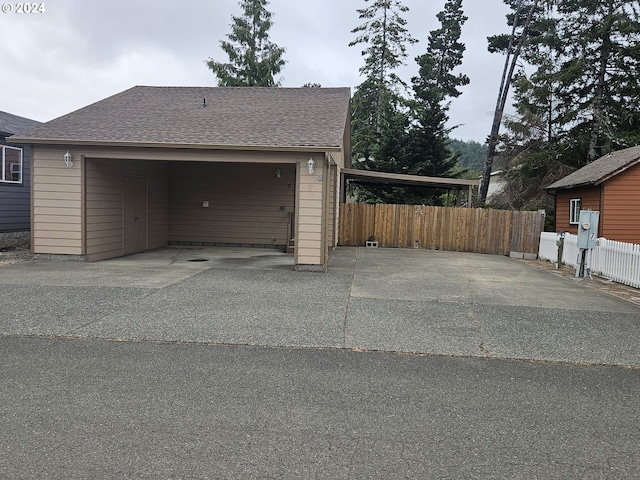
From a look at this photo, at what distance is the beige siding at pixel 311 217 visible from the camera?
10.3 m

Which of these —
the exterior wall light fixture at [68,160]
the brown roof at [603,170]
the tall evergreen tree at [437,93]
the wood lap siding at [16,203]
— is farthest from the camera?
the tall evergreen tree at [437,93]

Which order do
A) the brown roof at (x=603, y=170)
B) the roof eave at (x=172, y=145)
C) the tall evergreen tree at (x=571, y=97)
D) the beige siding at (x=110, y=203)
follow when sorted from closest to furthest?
1. the roof eave at (x=172, y=145)
2. the beige siding at (x=110, y=203)
3. the brown roof at (x=603, y=170)
4. the tall evergreen tree at (x=571, y=97)

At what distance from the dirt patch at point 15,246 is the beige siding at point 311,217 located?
6364 millimetres

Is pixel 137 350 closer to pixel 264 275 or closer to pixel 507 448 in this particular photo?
pixel 507 448

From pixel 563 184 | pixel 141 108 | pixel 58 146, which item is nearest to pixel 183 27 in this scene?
pixel 141 108

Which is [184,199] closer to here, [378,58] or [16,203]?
[16,203]

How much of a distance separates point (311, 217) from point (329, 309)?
153 inches

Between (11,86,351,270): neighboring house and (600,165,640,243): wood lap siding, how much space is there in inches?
338

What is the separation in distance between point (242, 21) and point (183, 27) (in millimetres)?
7885

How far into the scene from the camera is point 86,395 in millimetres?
3625

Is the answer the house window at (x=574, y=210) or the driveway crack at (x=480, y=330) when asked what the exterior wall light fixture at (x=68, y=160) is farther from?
the house window at (x=574, y=210)

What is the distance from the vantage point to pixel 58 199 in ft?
35.2

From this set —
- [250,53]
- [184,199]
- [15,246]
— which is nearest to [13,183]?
[15,246]

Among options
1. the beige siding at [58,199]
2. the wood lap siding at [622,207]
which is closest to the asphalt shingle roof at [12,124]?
the beige siding at [58,199]
